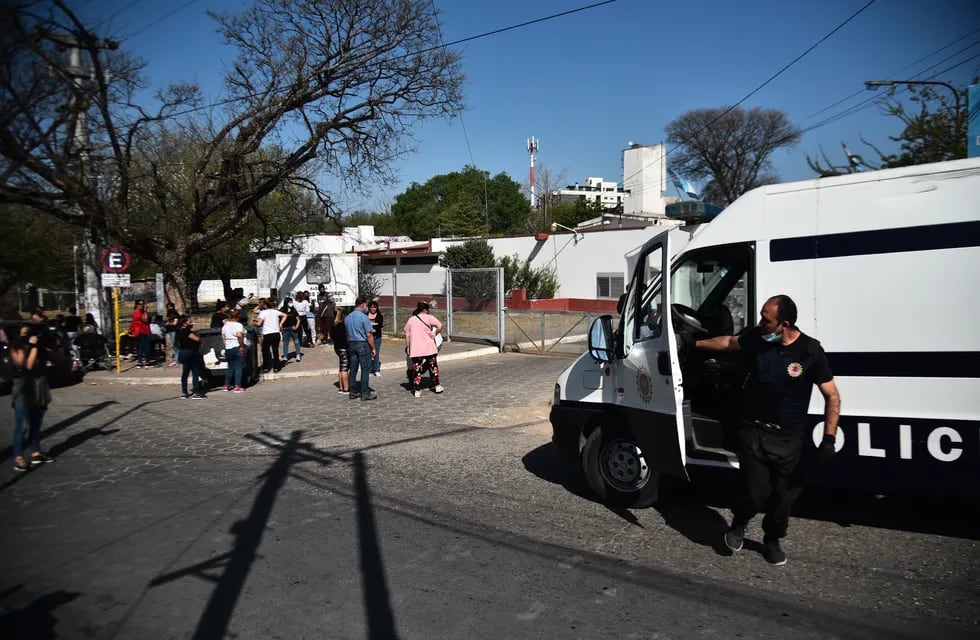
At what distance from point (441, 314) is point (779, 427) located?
1792 centimetres

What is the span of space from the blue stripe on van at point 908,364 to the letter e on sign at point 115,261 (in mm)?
14290

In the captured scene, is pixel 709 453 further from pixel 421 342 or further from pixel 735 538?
pixel 421 342

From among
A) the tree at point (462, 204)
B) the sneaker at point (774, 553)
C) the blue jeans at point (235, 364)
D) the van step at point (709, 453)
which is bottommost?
the sneaker at point (774, 553)

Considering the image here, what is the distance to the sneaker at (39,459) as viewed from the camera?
295 inches

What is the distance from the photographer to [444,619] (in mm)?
3898

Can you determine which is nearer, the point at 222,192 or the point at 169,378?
the point at 169,378

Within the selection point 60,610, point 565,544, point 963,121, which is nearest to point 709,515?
point 565,544

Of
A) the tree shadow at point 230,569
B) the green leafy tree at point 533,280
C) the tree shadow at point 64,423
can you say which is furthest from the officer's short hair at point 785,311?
the green leafy tree at point 533,280

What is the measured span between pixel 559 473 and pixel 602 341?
1895mm

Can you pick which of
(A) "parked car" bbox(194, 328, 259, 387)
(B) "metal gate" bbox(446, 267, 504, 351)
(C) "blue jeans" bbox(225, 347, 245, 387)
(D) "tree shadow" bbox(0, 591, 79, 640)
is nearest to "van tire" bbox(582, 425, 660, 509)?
(D) "tree shadow" bbox(0, 591, 79, 640)

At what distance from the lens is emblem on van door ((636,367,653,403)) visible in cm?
531

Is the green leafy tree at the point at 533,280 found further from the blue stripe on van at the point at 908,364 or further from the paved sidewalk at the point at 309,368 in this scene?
the blue stripe on van at the point at 908,364

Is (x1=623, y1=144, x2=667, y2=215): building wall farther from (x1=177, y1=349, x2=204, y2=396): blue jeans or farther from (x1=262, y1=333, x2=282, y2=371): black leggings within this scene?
(x1=177, y1=349, x2=204, y2=396): blue jeans

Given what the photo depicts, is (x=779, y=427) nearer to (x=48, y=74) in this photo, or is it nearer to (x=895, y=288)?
(x=895, y=288)
